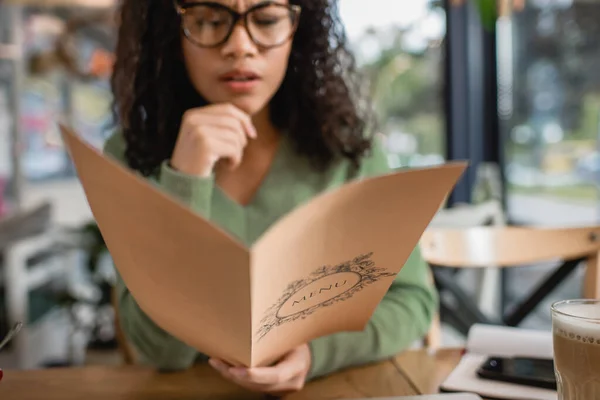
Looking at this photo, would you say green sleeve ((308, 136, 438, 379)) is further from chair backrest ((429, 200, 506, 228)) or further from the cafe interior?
chair backrest ((429, 200, 506, 228))

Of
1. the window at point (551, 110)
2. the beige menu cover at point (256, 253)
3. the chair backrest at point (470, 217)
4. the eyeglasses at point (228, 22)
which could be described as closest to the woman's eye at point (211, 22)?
the eyeglasses at point (228, 22)

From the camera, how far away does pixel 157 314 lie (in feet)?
2.18

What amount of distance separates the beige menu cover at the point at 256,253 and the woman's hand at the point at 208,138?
204 mm

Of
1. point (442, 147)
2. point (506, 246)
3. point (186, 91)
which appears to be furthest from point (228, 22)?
point (442, 147)

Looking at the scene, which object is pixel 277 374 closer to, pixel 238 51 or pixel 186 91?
pixel 238 51

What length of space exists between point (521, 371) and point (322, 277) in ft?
1.06

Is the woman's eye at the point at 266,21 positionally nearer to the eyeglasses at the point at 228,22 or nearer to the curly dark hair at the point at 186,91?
the eyeglasses at the point at 228,22

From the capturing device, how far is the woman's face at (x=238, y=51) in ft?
3.01

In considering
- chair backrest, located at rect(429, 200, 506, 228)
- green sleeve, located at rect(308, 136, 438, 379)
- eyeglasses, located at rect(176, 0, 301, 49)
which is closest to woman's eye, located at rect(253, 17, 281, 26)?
eyeglasses, located at rect(176, 0, 301, 49)

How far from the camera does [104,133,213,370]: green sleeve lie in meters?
0.77

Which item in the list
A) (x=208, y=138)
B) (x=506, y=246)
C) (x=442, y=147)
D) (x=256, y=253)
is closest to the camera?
(x=256, y=253)

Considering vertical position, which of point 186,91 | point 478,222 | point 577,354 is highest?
point 186,91

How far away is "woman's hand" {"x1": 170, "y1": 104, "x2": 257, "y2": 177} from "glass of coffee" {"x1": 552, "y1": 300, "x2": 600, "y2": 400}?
17.5 inches

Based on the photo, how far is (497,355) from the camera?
0.85 meters
